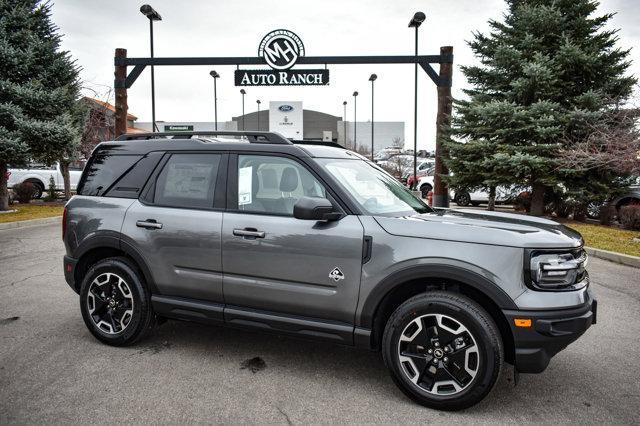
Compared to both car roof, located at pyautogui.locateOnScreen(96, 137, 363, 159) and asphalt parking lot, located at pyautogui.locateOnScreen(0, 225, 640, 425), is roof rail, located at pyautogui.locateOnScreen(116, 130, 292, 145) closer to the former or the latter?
car roof, located at pyautogui.locateOnScreen(96, 137, 363, 159)

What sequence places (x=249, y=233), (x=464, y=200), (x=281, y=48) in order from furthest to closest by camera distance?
(x=464, y=200)
(x=281, y=48)
(x=249, y=233)

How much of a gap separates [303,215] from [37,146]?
1544 cm

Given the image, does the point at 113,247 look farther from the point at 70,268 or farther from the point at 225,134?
the point at 225,134

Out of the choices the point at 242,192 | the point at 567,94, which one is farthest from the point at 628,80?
the point at 242,192

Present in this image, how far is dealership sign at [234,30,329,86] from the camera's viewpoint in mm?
14477

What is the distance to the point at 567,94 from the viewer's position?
1438 centimetres

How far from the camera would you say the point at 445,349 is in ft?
10.4

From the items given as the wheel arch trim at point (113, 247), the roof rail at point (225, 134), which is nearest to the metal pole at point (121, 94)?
the roof rail at point (225, 134)

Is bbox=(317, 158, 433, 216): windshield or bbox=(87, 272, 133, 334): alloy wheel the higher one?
bbox=(317, 158, 433, 216): windshield

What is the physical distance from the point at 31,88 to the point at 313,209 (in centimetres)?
1586

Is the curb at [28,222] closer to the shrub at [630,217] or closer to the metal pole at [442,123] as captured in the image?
the metal pole at [442,123]

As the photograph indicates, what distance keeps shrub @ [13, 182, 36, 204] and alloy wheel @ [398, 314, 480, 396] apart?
19442 millimetres

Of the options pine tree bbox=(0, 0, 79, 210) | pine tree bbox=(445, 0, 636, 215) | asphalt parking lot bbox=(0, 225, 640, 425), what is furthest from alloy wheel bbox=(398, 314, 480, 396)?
pine tree bbox=(0, 0, 79, 210)

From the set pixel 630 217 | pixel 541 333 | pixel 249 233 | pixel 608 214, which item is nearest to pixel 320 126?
pixel 608 214
